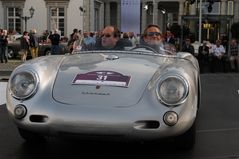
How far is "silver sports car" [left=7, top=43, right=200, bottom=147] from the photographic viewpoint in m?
4.50

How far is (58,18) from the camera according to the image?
4472cm

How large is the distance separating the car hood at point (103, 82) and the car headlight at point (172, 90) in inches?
6.7

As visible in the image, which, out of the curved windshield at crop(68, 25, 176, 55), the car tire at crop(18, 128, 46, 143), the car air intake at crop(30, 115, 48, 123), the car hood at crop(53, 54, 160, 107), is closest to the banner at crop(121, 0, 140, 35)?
the curved windshield at crop(68, 25, 176, 55)

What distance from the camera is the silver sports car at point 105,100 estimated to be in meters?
4.50

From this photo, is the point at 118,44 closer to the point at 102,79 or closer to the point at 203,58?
the point at 102,79

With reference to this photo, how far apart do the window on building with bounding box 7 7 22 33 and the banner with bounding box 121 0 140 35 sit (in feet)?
74.6

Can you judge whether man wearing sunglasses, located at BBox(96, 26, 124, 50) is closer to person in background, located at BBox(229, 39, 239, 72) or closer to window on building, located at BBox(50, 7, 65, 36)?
person in background, located at BBox(229, 39, 239, 72)

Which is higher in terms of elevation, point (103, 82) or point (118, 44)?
point (118, 44)

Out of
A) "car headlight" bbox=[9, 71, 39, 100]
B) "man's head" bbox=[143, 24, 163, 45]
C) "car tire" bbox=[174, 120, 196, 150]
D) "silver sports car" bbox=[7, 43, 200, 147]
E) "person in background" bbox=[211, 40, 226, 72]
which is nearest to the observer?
"silver sports car" bbox=[7, 43, 200, 147]

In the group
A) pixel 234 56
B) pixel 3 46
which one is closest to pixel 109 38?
pixel 234 56

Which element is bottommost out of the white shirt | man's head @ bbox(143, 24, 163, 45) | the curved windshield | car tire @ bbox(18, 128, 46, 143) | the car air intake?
car tire @ bbox(18, 128, 46, 143)

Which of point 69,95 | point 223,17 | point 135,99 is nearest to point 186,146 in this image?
point 135,99

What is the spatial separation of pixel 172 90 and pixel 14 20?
4152 cm

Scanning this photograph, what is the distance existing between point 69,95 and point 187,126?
1.12 m
